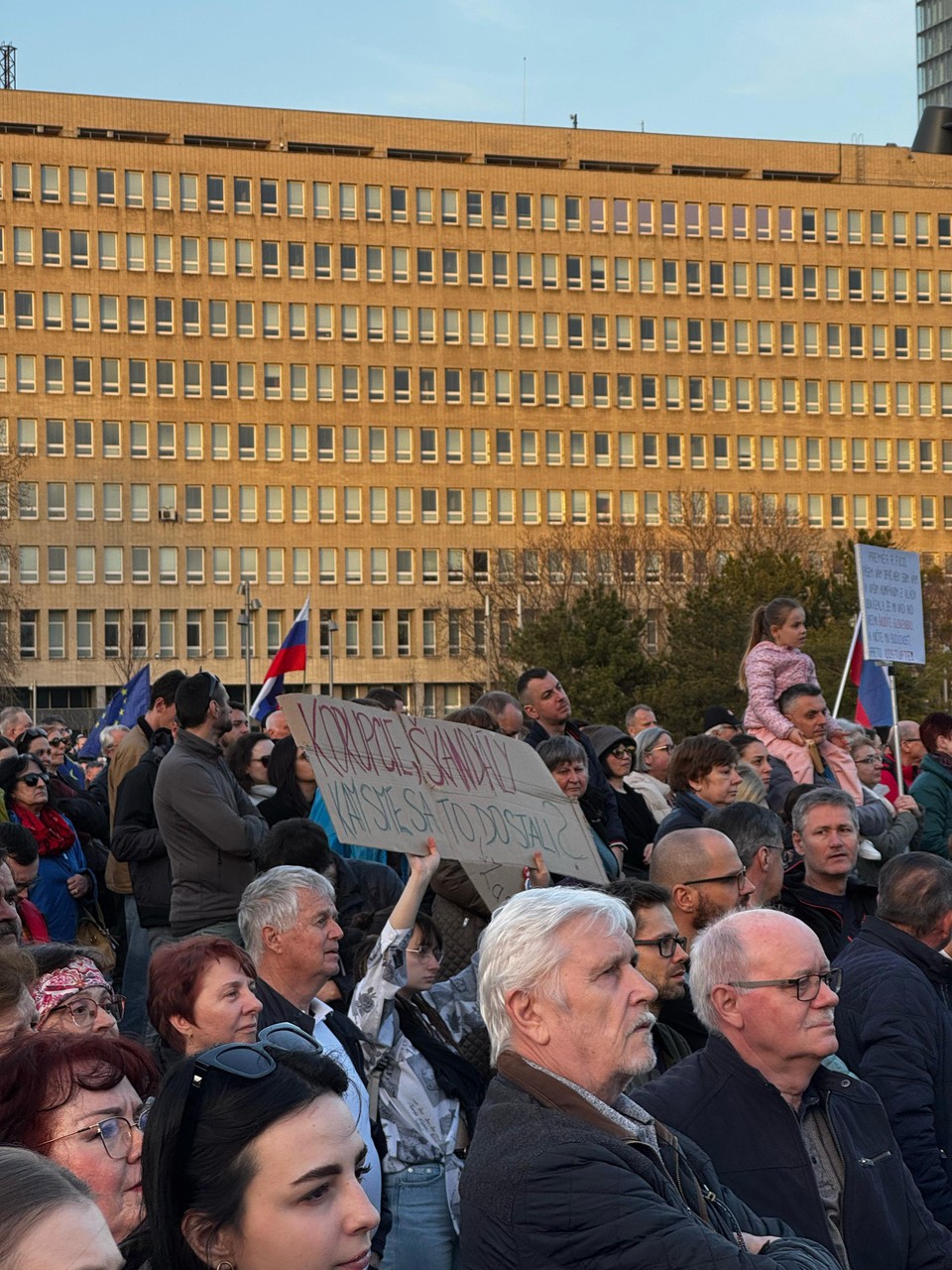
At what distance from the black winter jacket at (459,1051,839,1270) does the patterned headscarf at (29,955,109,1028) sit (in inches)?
60.7

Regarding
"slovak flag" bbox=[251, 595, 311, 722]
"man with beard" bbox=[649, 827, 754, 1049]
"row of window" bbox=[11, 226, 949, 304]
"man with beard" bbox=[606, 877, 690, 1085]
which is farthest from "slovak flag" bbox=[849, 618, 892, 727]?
"row of window" bbox=[11, 226, 949, 304]

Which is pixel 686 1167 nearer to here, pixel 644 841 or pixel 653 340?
pixel 644 841

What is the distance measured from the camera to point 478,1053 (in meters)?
5.71

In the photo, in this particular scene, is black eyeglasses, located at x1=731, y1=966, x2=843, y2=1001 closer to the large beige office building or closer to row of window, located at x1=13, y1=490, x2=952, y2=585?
the large beige office building

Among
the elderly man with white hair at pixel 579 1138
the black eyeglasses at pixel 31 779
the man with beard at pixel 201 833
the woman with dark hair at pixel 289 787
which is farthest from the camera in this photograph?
the black eyeglasses at pixel 31 779

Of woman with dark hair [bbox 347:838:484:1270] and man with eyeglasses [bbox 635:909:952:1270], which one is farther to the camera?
woman with dark hair [bbox 347:838:484:1270]

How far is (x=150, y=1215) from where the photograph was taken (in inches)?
114

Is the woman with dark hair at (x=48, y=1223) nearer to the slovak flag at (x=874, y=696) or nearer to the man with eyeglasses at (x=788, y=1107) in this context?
the man with eyeglasses at (x=788, y=1107)

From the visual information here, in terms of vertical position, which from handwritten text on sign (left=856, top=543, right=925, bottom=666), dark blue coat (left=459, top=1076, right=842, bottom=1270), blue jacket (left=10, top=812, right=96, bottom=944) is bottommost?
blue jacket (left=10, top=812, right=96, bottom=944)

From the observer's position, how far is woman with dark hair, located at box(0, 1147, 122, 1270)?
2131 millimetres

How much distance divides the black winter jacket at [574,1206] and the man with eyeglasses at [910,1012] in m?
1.71

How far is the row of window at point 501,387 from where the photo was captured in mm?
85188

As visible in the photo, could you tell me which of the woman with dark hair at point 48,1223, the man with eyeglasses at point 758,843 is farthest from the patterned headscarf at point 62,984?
the man with eyeglasses at point 758,843

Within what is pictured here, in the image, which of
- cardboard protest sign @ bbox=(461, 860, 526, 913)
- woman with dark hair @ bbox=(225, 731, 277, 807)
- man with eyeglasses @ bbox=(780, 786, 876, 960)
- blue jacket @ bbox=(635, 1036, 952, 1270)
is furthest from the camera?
woman with dark hair @ bbox=(225, 731, 277, 807)
